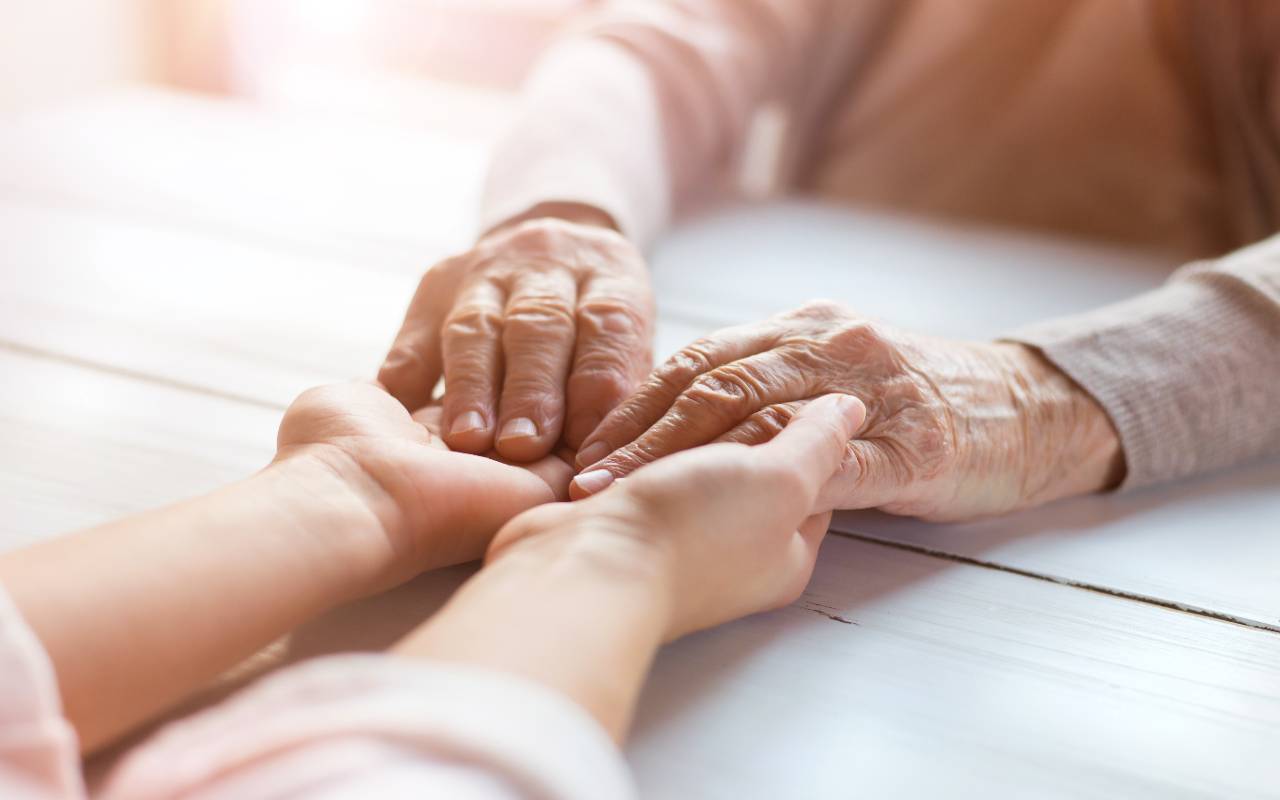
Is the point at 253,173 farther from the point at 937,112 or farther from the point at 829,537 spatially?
the point at 829,537

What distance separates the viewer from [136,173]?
133 cm

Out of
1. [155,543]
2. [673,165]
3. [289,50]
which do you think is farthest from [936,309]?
[289,50]

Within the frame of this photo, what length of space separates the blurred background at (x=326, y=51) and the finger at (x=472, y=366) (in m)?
1.36

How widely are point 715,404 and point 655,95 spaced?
72 centimetres

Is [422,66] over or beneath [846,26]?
beneath

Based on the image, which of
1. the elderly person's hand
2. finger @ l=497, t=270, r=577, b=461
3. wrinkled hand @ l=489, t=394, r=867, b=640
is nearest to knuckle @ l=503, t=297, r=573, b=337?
finger @ l=497, t=270, r=577, b=461

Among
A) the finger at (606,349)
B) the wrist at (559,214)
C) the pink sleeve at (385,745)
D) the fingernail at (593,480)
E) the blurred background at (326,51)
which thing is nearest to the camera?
the pink sleeve at (385,745)

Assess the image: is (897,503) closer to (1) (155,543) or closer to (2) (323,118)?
(1) (155,543)

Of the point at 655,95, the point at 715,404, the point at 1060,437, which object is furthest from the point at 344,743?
the point at 655,95

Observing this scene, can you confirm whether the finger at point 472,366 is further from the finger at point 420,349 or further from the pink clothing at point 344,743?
the pink clothing at point 344,743

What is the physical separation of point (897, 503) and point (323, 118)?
4.73ft

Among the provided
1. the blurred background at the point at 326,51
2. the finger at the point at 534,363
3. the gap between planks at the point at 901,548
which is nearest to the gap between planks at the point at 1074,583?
the gap between planks at the point at 901,548

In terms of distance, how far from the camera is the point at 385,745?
0.37 meters

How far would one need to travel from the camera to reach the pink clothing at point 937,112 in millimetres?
1179
